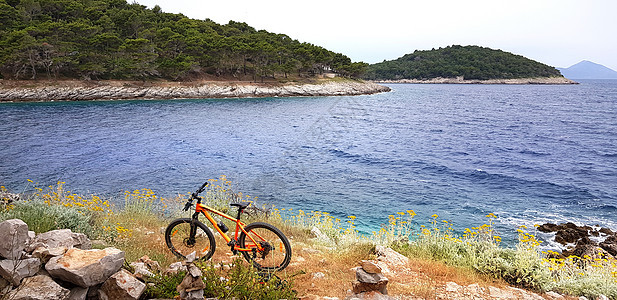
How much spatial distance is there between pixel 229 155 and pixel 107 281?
67.3 feet

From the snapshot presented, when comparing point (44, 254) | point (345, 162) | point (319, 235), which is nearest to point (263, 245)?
point (44, 254)

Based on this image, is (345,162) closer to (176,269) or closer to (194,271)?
(176,269)

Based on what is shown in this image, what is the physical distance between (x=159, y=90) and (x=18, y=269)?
236 feet

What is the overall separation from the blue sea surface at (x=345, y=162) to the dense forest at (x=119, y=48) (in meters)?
27.0

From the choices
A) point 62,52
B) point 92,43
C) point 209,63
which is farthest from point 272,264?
point 209,63

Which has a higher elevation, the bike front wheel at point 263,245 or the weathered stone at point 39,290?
the weathered stone at point 39,290

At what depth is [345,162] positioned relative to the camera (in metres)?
24.2

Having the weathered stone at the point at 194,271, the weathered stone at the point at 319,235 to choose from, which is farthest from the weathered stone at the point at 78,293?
the weathered stone at the point at 319,235

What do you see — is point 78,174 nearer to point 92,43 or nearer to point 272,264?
point 272,264

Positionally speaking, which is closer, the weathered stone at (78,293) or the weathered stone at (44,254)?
the weathered stone at (78,293)

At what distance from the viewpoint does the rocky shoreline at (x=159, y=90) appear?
189 ft

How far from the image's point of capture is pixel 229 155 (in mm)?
24766

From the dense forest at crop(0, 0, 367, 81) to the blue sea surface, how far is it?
88.7 feet

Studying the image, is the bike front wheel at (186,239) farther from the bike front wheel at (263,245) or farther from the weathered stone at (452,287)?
the weathered stone at (452,287)
